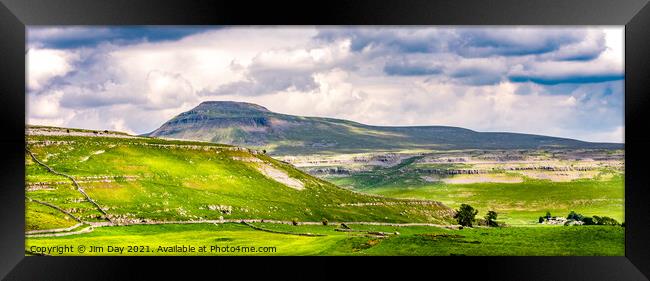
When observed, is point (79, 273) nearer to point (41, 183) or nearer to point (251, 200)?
point (41, 183)

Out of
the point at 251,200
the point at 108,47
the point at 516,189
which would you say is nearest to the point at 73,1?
the point at 251,200

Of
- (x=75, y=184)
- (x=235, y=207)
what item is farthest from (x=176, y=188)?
(x=75, y=184)

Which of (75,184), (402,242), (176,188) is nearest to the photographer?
(402,242)

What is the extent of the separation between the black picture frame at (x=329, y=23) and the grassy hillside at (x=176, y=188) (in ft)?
113

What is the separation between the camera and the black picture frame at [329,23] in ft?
67.8

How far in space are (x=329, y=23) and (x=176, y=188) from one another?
76077 millimetres

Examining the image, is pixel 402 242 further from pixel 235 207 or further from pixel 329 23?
pixel 235 207

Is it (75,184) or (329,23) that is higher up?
(329,23)

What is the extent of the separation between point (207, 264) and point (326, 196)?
100.0 metres

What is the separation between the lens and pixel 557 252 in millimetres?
Answer: 38844

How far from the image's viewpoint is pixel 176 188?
9350 cm

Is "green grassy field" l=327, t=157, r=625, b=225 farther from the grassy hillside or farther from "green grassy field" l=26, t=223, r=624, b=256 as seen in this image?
"green grassy field" l=26, t=223, r=624, b=256

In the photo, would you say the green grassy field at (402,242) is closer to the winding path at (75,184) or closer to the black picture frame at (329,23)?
the winding path at (75,184)

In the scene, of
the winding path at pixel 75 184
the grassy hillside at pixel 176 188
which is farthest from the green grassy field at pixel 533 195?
the winding path at pixel 75 184
